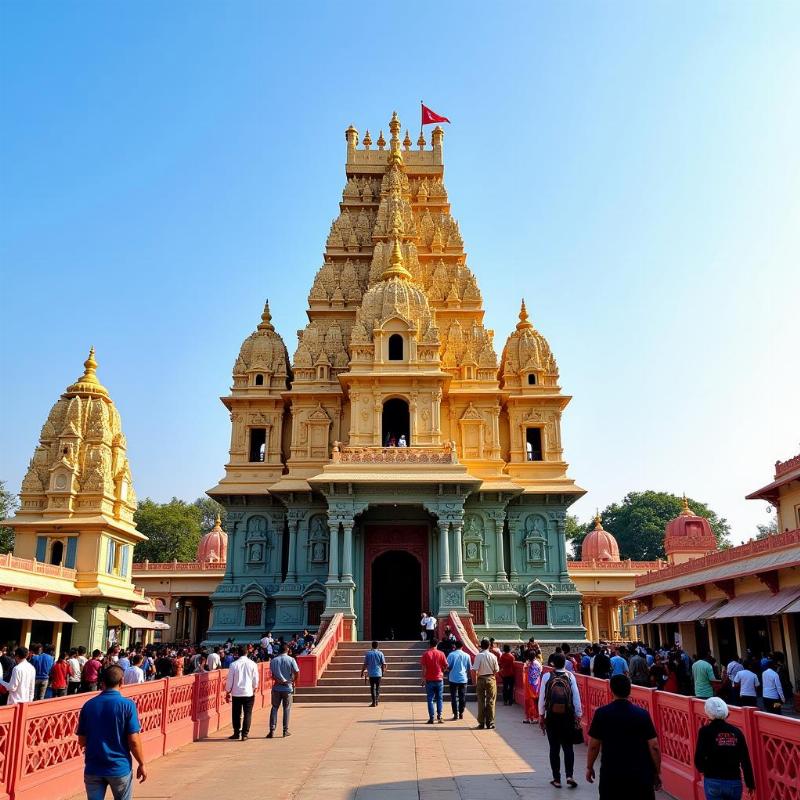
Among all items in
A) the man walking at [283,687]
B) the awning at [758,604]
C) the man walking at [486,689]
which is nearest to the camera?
the man walking at [283,687]

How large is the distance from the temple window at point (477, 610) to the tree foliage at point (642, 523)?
52118 millimetres

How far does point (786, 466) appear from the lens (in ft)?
90.9

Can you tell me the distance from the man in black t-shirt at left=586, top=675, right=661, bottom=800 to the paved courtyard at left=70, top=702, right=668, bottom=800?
342 cm

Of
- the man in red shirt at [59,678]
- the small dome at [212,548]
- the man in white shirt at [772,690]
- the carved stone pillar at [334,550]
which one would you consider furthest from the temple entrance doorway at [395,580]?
the small dome at [212,548]

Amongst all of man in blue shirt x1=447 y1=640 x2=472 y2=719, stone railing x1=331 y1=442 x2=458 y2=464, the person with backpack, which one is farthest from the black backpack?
stone railing x1=331 y1=442 x2=458 y2=464

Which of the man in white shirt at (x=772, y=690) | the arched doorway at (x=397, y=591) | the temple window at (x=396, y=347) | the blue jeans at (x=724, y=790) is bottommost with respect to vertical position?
the blue jeans at (x=724, y=790)

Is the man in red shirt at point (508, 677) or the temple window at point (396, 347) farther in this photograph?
the temple window at point (396, 347)

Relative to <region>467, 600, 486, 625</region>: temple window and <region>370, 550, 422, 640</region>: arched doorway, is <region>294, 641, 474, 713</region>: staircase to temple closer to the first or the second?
<region>467, 600, 486, 625</region>: temple window

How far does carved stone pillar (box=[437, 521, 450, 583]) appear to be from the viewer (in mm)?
27844

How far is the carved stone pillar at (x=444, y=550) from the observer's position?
2784 centimetres

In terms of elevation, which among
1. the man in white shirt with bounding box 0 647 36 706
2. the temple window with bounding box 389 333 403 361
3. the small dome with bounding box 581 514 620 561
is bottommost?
the man in white shirt with bounding box 0 647 36 706

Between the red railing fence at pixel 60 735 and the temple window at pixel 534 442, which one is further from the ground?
the temple window at pixel 534 442

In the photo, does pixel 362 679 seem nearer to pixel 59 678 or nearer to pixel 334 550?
pixel 334 550

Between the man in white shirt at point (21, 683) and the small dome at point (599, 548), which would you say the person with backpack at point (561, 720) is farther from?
the small dome at point (599, 548)
